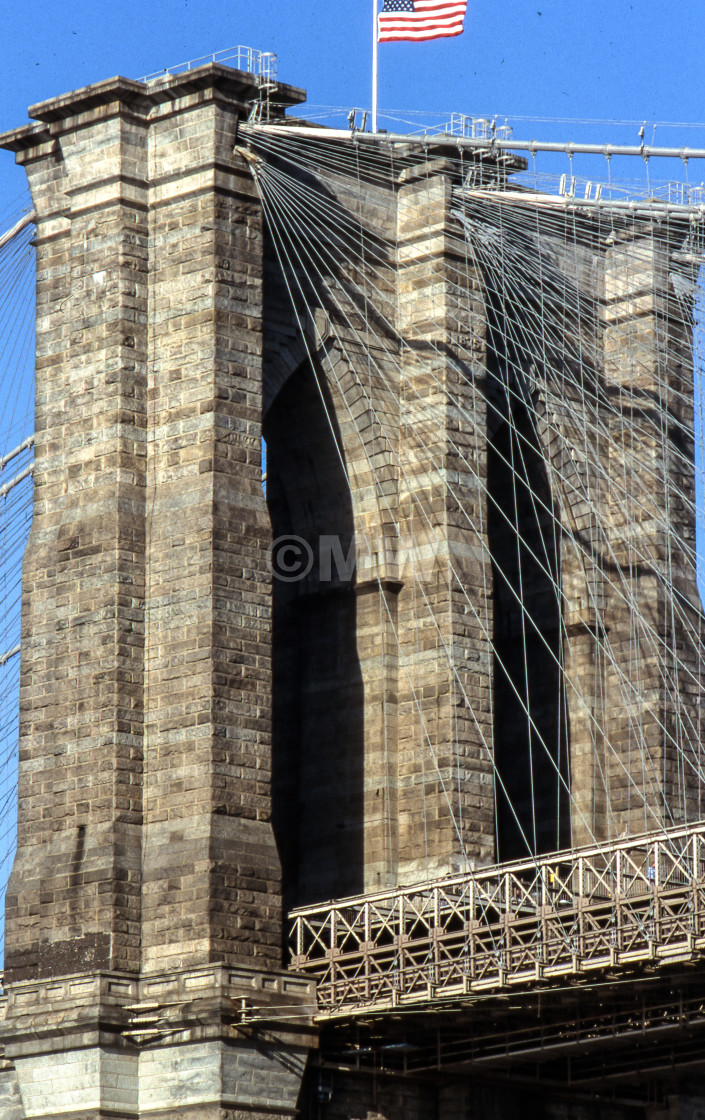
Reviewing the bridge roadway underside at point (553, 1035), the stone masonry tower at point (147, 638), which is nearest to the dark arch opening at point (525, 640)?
the bridge roadway underside at point (553, 1035)

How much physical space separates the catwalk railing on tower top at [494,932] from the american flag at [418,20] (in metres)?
15.4

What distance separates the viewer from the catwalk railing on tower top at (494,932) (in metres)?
36.6

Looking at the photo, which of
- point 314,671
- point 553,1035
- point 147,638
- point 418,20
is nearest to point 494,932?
point 553,1035

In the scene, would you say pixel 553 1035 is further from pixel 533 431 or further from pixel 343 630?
pixel 533 431

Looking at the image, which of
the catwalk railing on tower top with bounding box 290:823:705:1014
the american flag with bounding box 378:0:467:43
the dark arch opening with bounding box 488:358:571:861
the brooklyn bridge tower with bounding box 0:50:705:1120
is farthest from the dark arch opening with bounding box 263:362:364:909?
the american flag with bounding box 378:0:467:43

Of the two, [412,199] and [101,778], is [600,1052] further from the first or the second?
[412,199]

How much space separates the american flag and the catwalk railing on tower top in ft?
50.4

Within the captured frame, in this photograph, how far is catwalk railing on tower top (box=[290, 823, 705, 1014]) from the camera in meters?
36.6

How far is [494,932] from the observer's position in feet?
140

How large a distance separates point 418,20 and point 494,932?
16780 millimetres

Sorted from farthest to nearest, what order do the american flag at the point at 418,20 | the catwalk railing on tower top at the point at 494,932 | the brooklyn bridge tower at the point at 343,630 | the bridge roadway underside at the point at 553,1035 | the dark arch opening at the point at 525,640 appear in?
the dark arch opening at the point at 525,640 → the american flag at the point at 418,20 → the brooklyn bridge tower at the point at 343,630 → the bridge roadway underside at the point at 553,1035 → the catwalk railing on tower top at the point at 494,932

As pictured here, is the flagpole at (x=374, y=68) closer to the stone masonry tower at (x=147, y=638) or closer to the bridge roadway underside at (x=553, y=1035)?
the stone masonry tower at (x=147, y=638)

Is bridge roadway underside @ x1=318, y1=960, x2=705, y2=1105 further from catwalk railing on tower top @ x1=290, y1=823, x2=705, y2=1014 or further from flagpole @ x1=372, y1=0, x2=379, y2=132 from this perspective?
flagpole @ x1=372, y1=0, x2=379, y2=132

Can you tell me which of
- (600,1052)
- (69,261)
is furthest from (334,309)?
(600,1052)
